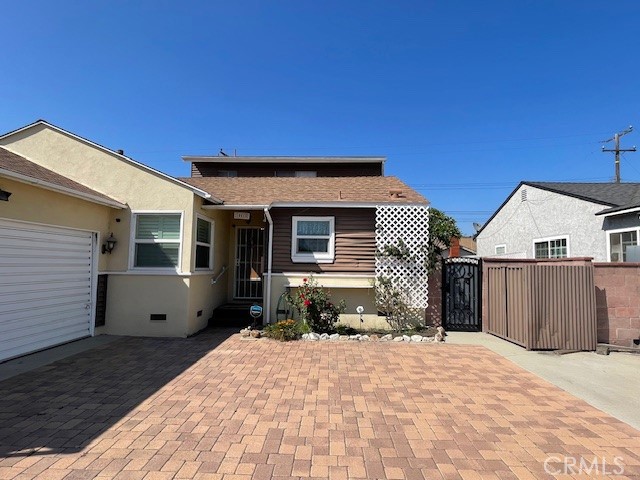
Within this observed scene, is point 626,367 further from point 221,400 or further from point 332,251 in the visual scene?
point 221,400

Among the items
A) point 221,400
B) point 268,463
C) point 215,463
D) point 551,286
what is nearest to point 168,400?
point 221,400

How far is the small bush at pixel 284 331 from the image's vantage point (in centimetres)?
772

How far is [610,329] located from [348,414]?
657cm

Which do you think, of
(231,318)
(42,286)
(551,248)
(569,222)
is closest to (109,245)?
(42,286)

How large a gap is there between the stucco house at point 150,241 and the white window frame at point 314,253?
0.09ft

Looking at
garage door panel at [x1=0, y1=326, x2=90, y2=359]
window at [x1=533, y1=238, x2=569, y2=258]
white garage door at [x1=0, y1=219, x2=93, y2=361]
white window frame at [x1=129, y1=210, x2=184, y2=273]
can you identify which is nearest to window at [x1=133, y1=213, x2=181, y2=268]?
white window frame at [x1=129, y1=210, x2=184, y2=273]

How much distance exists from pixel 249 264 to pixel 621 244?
10899mm

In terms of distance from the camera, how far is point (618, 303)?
7180 mm

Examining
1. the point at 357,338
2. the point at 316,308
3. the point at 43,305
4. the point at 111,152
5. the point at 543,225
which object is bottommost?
the point at 357,338

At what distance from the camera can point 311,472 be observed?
2.92m

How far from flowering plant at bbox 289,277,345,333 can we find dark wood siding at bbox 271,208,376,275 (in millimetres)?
879

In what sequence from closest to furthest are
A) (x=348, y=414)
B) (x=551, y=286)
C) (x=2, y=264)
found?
1. (x=348, y=414)
2. (x=2, y=264)
3. (x=551, y=286)

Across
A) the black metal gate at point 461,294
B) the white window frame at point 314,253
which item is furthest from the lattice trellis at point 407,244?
the white window frame at point 314,253

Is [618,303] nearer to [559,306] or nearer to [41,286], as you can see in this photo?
[559,306]
